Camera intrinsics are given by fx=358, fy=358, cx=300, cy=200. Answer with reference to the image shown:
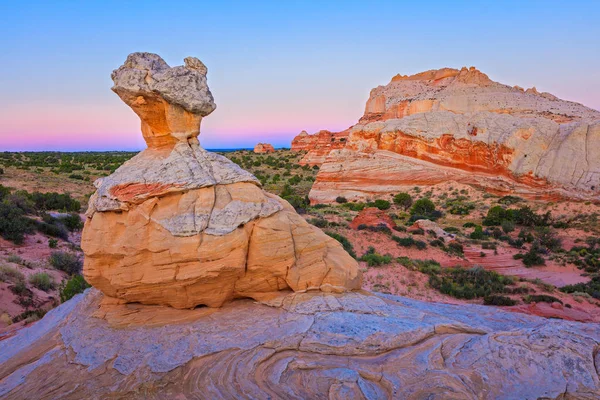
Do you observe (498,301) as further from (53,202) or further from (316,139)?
(316,139)

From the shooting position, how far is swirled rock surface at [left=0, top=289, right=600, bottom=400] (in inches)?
186

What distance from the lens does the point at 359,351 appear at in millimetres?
5348

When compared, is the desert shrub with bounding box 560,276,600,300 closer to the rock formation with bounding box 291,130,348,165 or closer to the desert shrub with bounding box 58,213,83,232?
the desert shrub with bounding box 58,213,83,232

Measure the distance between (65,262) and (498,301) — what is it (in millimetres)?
15897

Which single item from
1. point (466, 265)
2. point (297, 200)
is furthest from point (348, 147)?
point (466, 265)

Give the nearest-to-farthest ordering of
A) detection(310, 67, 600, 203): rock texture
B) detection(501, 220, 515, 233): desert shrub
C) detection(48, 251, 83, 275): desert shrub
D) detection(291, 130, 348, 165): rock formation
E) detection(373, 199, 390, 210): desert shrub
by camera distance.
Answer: detection(48, 251, 83, 275): desert shrub, detection(501, 220, 515, 233): desert shrub, detection(310, 67, 600, 203): rock texture, detection(373, 199, 390, 210): desert shrub, detection(291, 130, 348, 165): rock formation

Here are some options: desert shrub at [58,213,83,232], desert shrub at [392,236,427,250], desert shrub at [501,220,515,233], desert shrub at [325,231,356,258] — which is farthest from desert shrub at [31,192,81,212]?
desert shrub at [501,220,515,233]

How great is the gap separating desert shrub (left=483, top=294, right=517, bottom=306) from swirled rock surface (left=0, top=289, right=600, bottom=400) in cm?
617

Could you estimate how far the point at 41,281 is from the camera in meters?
11.9

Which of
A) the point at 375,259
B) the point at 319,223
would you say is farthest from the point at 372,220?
the point at 375,259

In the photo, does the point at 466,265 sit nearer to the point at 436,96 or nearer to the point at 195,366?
the point at 195,366

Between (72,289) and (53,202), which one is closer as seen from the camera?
(72,289)

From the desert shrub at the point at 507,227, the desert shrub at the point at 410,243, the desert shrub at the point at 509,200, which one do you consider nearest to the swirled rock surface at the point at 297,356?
the desert shrub at the point at 410,243

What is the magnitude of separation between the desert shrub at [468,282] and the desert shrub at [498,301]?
59 centimetres
